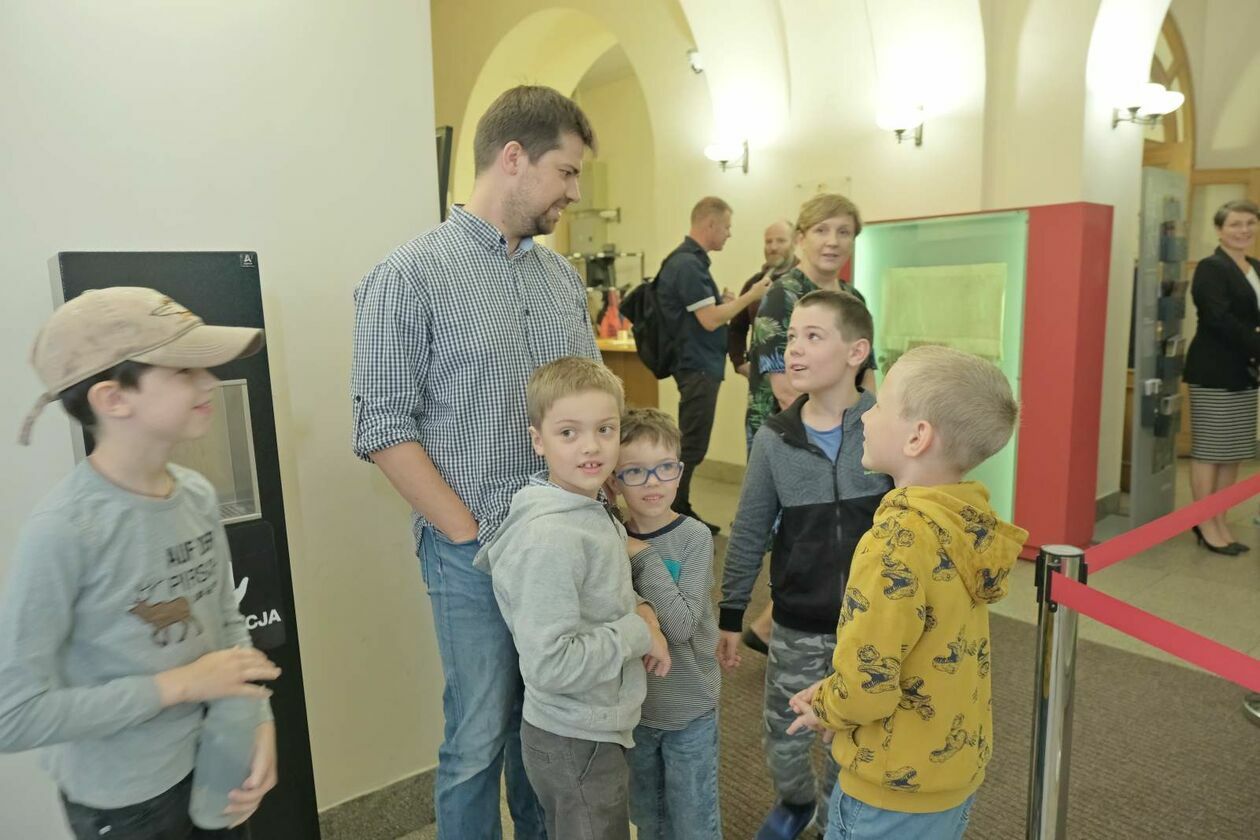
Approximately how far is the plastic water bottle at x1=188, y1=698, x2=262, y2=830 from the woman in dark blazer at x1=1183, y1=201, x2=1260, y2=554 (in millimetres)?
4835

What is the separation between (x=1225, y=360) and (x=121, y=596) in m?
5.06

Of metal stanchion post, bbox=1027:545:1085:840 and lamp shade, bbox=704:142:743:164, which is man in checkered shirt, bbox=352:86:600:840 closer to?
metal stanchion post, bbox=1027:545:1085:840

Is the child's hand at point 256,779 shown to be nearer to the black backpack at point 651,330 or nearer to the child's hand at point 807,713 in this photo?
the child's hand at point 807,713

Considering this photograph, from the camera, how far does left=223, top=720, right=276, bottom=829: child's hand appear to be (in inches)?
48.9

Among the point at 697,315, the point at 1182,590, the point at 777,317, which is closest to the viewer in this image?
the point at 777,317

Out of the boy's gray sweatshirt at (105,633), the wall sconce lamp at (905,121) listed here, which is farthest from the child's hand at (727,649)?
the wall sconce lamp at (905,121)

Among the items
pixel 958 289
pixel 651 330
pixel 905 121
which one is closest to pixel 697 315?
pixel 651 330

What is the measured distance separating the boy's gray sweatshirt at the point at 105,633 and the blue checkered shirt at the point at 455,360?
1.25 feet

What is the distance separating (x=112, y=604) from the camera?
1121mm

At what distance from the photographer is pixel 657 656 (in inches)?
59.9

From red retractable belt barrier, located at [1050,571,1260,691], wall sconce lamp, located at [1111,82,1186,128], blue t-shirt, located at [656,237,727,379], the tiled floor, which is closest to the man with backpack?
blue t-shirt, located at [656,237,727,379]

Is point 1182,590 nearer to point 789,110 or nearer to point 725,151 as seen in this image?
point 789,110

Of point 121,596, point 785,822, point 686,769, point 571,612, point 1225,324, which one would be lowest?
point 785,822

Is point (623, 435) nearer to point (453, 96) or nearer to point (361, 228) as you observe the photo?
point (361, 228)
